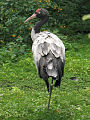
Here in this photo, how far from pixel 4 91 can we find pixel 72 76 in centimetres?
210

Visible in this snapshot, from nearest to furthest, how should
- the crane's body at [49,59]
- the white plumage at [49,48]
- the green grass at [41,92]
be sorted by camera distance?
the crane's body at [49,59]
the white plumage at [49,48]
the green grass at [41,92]

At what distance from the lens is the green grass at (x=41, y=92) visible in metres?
5.95

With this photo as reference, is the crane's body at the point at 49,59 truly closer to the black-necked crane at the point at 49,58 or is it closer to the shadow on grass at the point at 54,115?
the black-necked crane at the point at 49,58

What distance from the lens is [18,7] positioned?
34.2 ft

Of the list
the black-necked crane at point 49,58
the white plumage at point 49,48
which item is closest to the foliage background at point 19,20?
the white plumage at point 49,48

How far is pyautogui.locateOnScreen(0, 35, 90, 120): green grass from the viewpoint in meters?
5.95

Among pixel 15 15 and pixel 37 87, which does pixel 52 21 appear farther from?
pixel 37 87

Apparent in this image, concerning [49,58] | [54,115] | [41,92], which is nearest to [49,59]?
[49,58]

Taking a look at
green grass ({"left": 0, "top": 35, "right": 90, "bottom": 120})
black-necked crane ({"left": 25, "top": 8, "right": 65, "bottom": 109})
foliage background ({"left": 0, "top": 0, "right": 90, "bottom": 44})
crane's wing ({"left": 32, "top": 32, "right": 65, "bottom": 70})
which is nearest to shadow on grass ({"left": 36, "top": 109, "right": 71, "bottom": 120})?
green grass ({"left": 0, "top": 35, "right": 90, "bottom": 120})

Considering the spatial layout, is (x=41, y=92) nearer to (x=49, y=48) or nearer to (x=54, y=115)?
(x=54, y=115)

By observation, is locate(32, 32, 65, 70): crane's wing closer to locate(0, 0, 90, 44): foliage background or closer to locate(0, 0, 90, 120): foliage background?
locate(0, 0, 90, 120): foliage background

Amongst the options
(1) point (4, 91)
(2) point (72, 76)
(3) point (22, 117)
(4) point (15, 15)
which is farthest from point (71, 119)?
(4) point (15, 15)

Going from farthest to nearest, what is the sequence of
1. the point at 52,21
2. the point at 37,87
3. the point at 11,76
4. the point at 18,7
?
the point at 52,21
the point at 18,7
the point at 11,76
the point at 37,87

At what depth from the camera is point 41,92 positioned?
715cm
